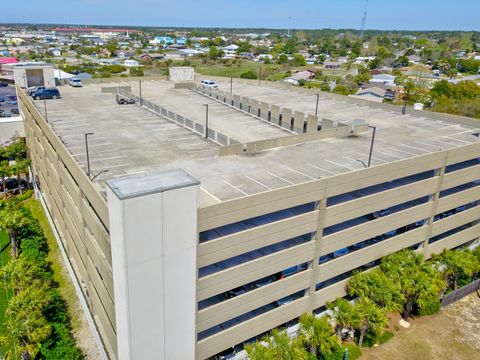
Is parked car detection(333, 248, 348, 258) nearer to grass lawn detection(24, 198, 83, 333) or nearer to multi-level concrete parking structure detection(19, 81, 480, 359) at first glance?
multi-level concrete parking structure detection(19, 81, 480, 359)

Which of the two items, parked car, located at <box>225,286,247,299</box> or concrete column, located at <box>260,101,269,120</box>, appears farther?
concrete column, located at <box>260,101,269,120</box>

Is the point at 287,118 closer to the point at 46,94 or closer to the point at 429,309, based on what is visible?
the point at 429,309

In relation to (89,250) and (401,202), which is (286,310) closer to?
(401,202)

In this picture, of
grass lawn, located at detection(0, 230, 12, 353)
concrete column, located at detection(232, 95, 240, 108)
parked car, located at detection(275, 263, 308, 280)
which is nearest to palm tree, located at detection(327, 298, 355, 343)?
parked car, located at detection(275, 263, 308, 280)

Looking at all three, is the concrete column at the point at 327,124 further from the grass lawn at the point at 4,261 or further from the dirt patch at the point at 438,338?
the grass lawn at the point at 4,261

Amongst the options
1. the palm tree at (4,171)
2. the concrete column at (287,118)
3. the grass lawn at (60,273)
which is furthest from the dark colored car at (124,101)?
the concrete column at (287,118)

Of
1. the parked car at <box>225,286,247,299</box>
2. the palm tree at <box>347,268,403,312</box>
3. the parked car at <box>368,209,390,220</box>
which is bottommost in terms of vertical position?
the palm tree at <box>347,268,403,312</box>
